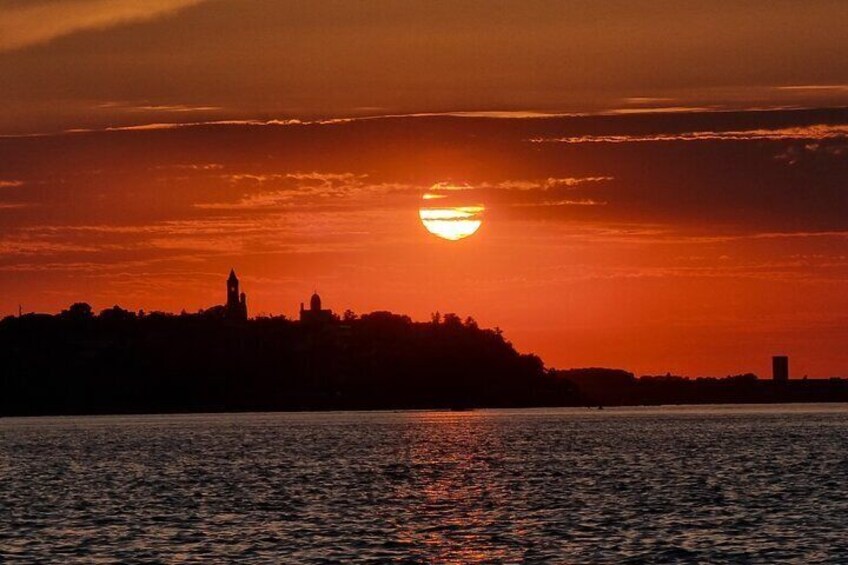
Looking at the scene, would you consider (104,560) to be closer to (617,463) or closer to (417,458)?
(617,463)

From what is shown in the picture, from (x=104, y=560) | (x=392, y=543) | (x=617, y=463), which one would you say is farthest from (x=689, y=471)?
(x=104, y=560)

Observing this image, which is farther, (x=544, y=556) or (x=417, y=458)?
(x=417, y=458)

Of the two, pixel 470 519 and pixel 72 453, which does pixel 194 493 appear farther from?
pixel 72 453

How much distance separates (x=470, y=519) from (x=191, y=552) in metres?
20.4

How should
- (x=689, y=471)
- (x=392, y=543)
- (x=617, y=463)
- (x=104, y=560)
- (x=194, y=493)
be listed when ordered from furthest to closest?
1. (x=617, y=463)
2. (x=689, y=471)
3. (x=194, y=493)
4. (x=392, y=543)
5. (x=104, y=560)

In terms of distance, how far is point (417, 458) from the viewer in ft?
528

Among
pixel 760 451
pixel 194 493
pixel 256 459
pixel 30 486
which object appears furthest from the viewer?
pixel 760 451

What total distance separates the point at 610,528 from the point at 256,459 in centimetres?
8161

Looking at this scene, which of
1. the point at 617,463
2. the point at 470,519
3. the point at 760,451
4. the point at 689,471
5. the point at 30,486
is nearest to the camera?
the point at 470,519

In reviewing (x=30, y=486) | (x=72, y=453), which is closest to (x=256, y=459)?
(x=72, y=453)

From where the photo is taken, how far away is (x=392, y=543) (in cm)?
7519

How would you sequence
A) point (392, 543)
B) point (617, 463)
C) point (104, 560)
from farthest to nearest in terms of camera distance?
point (617, 463), point (392, 543), point (104, 560)

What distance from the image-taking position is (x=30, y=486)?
11538 cm

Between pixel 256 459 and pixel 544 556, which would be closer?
pixel 544 556
